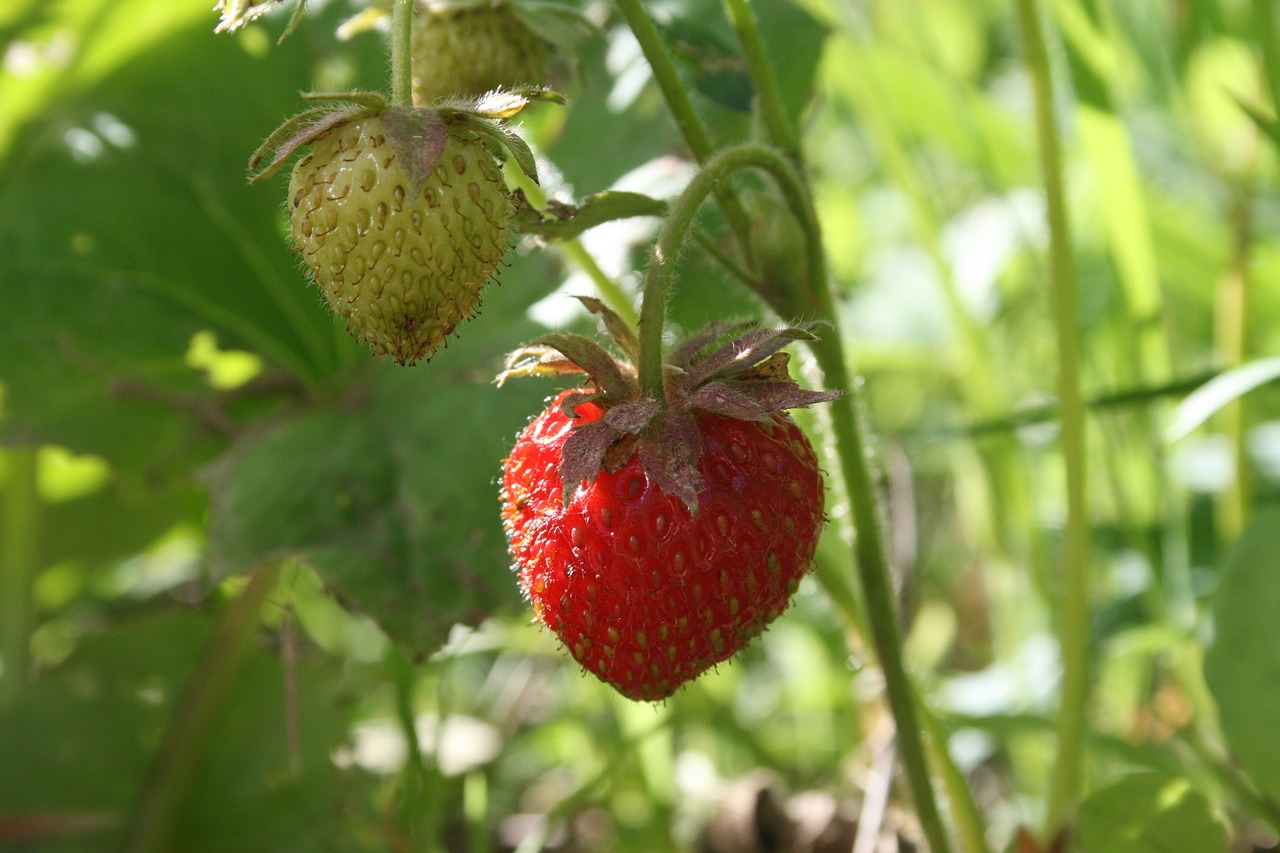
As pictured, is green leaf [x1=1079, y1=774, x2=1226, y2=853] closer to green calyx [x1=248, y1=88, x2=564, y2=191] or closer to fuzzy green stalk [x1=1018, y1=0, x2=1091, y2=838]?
fuzzy green stalk [x1=1018, y1=0, x2=1091, y2=838]

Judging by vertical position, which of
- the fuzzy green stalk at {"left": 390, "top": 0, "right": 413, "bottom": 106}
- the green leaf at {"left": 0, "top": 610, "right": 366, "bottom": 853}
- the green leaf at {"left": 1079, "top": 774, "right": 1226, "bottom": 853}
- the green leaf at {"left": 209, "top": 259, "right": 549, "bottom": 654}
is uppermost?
the fuzzy green stalk at {"left": 390, "top": 0, "right": 413, "bottom": 106}

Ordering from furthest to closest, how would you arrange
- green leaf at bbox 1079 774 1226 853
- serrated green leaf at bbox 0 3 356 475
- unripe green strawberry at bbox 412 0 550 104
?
serrated green leaf at bbox 0 3 356 475, unripe green strawberry at bbox 412 0 550 104, green leaf at bbox 1079 774 1226 853

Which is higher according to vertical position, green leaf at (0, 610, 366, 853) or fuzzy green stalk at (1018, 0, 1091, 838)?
fuzzy green stalk at (1018, 0, 1091, 838)

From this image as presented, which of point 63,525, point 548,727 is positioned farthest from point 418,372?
point 63,525

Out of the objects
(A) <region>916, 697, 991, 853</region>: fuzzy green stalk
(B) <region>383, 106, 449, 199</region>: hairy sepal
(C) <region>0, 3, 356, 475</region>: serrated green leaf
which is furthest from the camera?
(C) <region>0, 3, 356, 475</region>: serrated green leaf

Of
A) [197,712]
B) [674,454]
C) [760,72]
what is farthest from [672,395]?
[197,712]

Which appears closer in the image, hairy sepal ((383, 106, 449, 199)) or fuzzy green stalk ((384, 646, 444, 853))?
hairy sepal ((383, 106, 449, 199))

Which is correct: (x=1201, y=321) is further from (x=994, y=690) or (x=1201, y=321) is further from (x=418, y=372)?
(x=418, y=372)

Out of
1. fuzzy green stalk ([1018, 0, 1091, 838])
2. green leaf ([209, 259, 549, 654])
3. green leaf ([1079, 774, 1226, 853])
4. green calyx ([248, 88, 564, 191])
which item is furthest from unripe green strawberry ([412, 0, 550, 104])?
green leaf ([1079, 774, 1226, 853])
